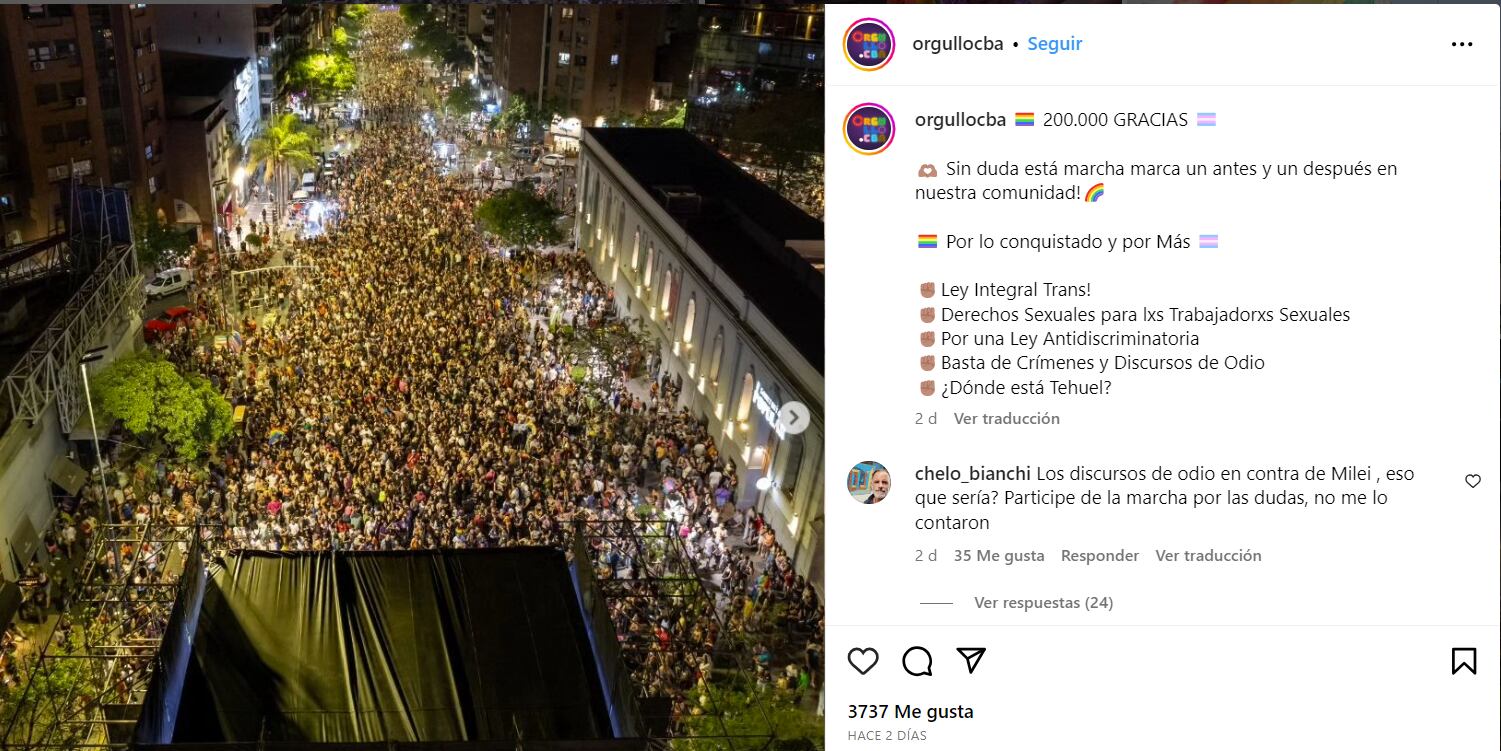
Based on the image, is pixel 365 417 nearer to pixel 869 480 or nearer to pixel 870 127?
pixel 869 480

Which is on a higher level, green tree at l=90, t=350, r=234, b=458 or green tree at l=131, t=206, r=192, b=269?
green tree at l=131, t=206, r=192, b=269

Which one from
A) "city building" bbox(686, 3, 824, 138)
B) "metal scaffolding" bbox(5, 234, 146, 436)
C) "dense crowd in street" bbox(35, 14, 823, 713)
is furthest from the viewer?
"dense crowd in street" bbox(35, 14, 823, 713)

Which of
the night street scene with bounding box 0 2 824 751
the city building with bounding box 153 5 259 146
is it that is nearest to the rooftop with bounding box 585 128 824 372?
the night street scene with bounding box 0 2 824 751

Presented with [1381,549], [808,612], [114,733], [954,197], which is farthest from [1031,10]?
[114,733]

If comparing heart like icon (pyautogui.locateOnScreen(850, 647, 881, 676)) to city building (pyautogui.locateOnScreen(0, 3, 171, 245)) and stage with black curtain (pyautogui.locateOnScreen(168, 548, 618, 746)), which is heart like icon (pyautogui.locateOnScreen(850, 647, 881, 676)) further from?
city building (pyautogui.locateOnScreen(0, 3, 171, 245))

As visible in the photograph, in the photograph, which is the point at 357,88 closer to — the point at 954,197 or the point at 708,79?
the point at 708,79
